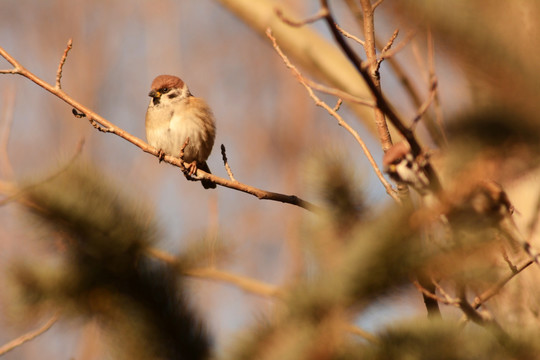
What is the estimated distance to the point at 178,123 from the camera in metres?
3.69

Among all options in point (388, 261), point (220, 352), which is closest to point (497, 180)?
point (388, 261)

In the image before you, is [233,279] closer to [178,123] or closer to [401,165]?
[401,165]

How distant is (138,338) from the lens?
5.58ft

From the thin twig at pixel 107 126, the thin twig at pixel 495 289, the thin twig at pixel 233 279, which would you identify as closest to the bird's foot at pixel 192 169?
the thin twig at pixel 107 126

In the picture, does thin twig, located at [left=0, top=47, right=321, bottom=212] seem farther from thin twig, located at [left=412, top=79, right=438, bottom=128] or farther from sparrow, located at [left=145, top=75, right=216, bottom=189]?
sparrow, located at [left=145, top=75, right=216, bottom=189]

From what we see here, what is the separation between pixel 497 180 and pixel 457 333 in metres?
0.42

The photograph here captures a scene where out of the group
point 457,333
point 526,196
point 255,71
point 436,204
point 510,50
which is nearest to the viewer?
point 510,50

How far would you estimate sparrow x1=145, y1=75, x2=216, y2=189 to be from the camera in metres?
3.63

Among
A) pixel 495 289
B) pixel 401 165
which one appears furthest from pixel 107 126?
pixel 495 289

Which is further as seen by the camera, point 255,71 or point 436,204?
point 255,71

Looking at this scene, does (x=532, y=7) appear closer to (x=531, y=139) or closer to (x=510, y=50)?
(x=510, y=50)

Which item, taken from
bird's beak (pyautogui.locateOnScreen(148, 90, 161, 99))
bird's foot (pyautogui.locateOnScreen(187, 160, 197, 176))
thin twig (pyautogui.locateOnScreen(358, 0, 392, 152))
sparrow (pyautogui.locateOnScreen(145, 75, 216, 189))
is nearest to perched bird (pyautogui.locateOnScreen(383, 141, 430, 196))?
thin twig (pyautogui.locateOnScreen(358, 0, 392, 152))

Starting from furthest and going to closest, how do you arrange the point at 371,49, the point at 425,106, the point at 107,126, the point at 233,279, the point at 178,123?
1. the point at 178,123
2. the point at 233,279
3. the point at 107,126
4. the point at 371,49
5. the point at 425,106

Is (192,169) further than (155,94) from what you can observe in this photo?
No
